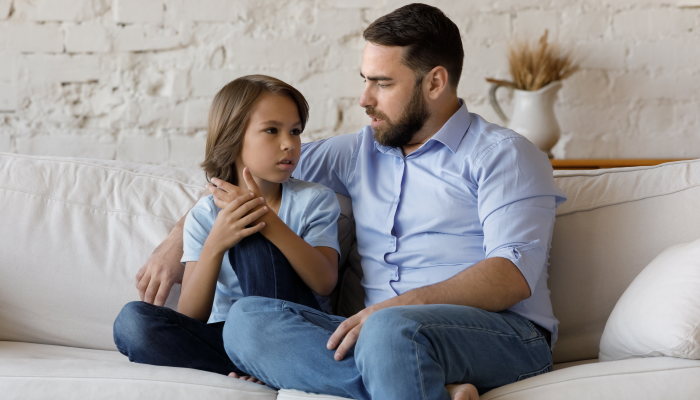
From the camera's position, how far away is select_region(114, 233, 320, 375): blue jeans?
1.17 meters

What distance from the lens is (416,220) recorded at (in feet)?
4.33

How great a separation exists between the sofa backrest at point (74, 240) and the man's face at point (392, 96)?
0.25m

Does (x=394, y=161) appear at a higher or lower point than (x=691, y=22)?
lower

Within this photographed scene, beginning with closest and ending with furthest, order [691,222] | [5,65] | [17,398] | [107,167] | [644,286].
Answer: [17,398], [644,286], [691,222], [107,167], [5,65]

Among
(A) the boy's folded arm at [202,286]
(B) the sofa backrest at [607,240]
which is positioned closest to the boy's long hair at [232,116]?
(A) the boy's folded arm at [202,286]

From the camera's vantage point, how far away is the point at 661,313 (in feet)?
3.43

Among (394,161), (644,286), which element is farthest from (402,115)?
(644,286)

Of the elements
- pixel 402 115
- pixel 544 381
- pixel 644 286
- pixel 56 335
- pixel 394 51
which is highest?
pixel 394 51

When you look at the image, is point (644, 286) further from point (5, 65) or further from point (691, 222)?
point (5, 65)

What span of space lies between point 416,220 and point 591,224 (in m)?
0.41

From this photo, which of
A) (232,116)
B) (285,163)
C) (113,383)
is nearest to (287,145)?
(285,163)

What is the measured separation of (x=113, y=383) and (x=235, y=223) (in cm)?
37

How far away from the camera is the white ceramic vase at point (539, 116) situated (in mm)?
1979

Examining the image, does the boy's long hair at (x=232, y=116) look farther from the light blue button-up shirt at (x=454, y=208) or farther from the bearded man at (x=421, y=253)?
the light blue button-up shirt at (x=454, y=208)
